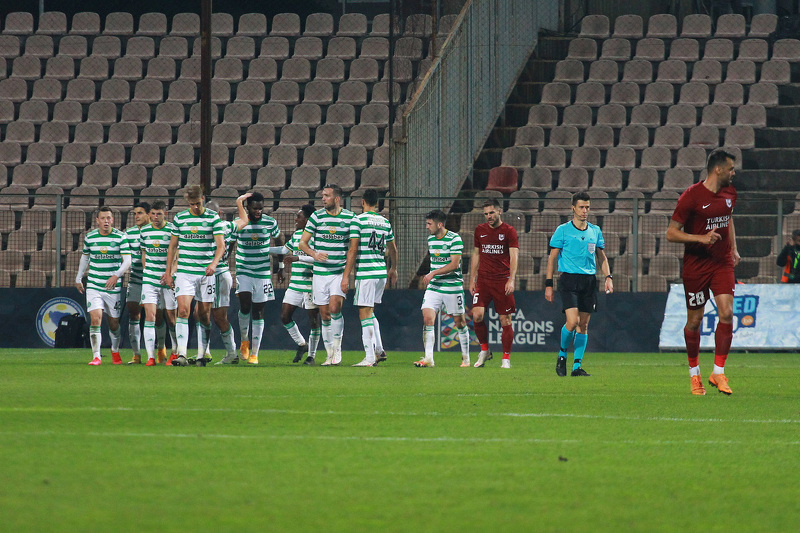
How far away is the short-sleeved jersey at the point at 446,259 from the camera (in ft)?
50.4

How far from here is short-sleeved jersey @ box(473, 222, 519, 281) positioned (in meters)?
14.6

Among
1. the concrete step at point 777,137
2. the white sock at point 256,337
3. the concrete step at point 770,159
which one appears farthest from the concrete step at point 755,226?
the white sock at point 256,337

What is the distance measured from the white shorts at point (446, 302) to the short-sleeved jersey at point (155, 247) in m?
3.40

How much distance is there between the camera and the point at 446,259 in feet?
50.6

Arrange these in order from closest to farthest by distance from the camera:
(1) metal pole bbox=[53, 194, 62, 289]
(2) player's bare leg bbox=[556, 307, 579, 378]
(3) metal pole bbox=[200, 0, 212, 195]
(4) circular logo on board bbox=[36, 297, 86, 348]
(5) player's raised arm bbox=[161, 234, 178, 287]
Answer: (2) player's bare leg bbox=[556, 307, 579, 378] < (5) player's raised arm bbox=[161, 234, 178, 287] < (4) circular logo on board bbox=[36, 297, 86, 348] < (1) metal pole bbox=[53, 194, 62, 289] < (3) metal pole bbox=[200, 0, 212, 195]

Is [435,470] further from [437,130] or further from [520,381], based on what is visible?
[437,130]

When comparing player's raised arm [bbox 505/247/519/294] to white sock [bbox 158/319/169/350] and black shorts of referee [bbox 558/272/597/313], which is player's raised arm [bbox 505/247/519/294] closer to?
black shorts of referee [bbox 558/272/597/313]

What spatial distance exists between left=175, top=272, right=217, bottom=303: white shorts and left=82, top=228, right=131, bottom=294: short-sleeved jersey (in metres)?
1.08

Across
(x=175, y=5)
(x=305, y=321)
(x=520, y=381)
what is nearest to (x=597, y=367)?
(x=520, y=381)

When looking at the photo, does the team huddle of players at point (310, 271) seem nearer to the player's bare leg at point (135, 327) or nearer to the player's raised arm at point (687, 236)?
the player's bare leg at point (135, 327)

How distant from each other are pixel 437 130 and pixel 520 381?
1023cm

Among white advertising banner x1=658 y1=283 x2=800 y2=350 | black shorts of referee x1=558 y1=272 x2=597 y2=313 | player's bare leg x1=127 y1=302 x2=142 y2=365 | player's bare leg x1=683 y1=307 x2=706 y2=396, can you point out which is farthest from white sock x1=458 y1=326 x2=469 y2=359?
player's bare leg x1=683 y1=307 x2=706 y2=396

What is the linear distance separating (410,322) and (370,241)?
5.63 meters

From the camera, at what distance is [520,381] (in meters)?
11.8
